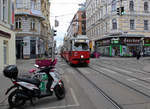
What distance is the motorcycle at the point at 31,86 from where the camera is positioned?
470 centimetres

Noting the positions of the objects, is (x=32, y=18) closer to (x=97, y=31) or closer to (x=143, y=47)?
(x=97, y=31)

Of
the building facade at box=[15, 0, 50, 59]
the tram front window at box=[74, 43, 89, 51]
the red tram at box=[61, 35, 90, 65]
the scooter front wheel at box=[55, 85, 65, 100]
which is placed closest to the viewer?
the scooter front wheel at box=[55, 85, 65, 100]

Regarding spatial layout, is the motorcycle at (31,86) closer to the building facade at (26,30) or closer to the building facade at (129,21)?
the building facade at (26,30)

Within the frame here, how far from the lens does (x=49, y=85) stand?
213 inches

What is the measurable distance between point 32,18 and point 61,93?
2676 centimetres

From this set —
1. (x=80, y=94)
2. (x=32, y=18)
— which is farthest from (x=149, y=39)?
(x=80, y=94)

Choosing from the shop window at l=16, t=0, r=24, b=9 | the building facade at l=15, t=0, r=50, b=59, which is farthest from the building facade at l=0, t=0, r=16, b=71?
the shop window at l=16, t=0, r=24, b=9

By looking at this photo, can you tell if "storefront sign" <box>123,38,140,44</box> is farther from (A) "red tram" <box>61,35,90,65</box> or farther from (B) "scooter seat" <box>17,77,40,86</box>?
(B) "scooter seat" <box>17,77,40,86</box>

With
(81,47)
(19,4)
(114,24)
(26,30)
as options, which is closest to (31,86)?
(81,47)

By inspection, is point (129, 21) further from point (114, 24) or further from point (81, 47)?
point (81, 47)

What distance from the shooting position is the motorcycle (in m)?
4.70

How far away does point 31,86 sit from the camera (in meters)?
4.87

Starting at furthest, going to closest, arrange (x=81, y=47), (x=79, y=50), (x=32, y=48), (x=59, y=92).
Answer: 1. (x=32, y=48)
2. (x=81, y=47)
3. (x=79, y=50)
4. (x=59, y=92)

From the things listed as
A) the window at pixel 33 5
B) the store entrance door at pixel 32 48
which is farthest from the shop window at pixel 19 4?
the store entrance door at pixel 32 48
